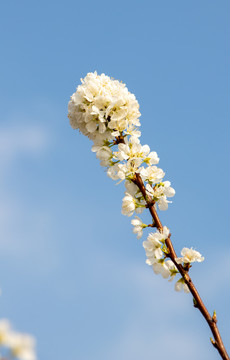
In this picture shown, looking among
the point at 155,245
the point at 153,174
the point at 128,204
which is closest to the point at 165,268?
the point at 155,245

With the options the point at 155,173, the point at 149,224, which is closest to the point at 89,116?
the point at 155,173

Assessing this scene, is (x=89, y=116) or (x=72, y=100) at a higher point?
(x=72, y=100)

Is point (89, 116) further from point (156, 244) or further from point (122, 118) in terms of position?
point (156, 244)

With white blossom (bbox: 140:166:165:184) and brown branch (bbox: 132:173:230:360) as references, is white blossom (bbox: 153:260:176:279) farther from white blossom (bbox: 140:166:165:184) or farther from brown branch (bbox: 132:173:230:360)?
white blossom (bbox: 140:166:165:184)

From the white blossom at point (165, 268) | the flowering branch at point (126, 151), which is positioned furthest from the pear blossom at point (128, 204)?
the white blossom at point (165, 268)

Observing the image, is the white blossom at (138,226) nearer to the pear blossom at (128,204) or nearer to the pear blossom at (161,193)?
the pear blossom at (128,204)

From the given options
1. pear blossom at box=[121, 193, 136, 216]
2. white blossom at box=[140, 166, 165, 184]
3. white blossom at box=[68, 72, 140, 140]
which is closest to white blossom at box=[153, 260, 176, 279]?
pear blossom at box=[121, 193, 136, 216]

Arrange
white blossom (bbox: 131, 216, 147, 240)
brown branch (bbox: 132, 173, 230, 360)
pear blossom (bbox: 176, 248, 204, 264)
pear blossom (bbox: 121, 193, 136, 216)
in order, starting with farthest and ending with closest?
pear blossom (bbox: 121, 193, 136, 216)
white blossom (bbox: 131, 216, 147, 240)
pear blossom (bbox: 176, 248, 204, 264)
brown branch (bbox: 132, 173, 230, 360)
